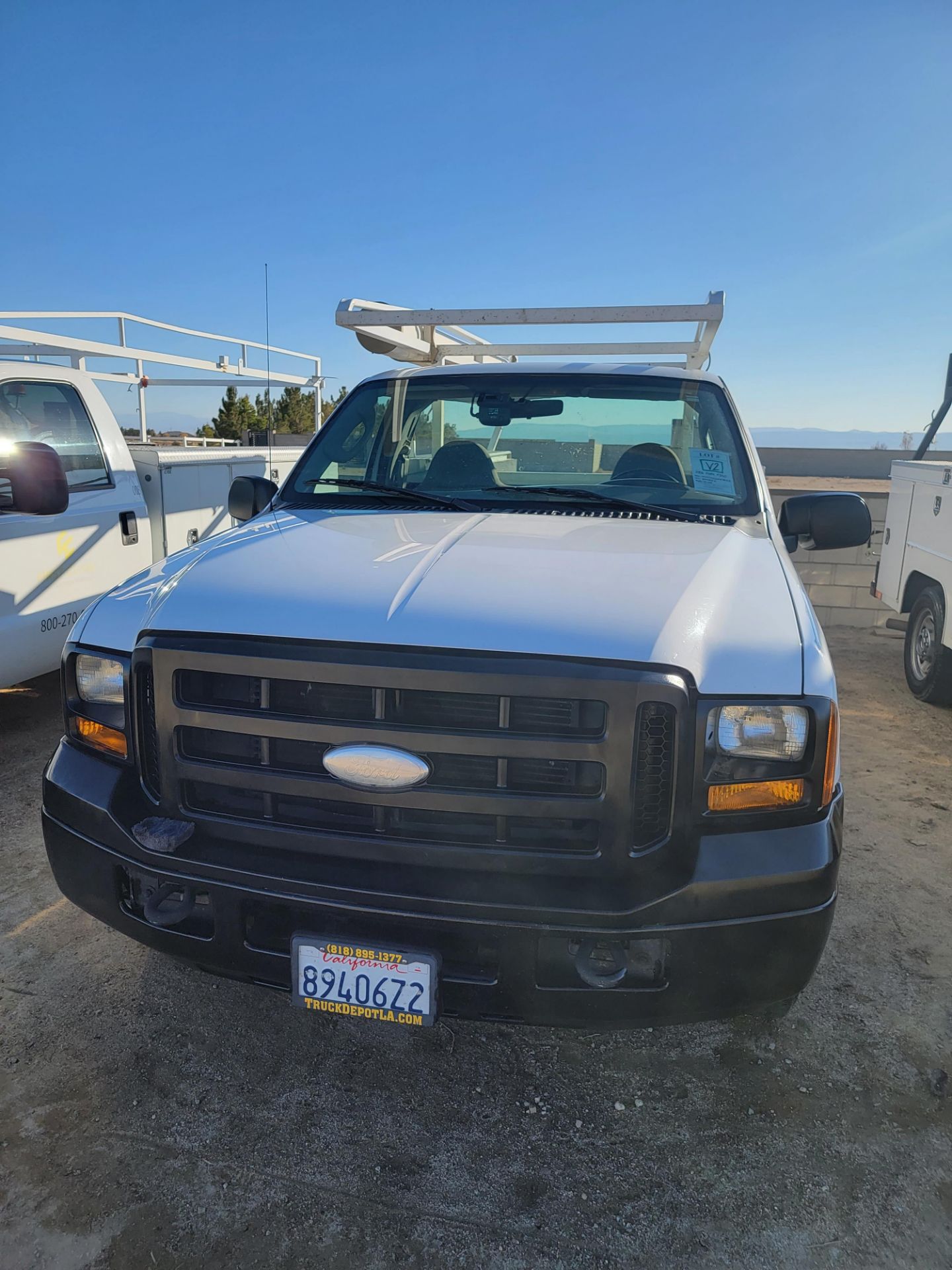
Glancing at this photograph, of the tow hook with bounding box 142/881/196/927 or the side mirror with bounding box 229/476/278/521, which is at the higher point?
the side mirror with bounding box 229/476/278/521

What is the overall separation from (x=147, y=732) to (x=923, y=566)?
18.4ft

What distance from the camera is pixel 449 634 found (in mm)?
1891

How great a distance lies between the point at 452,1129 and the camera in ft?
7.36

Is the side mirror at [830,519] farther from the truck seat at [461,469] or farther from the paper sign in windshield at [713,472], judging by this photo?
the truck seat at [461,469]

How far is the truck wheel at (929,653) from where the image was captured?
19.2 ft

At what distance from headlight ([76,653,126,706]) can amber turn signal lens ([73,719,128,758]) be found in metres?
0.06

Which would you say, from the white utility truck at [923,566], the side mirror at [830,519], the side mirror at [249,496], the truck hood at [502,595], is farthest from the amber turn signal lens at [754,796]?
the white utility truck at [923,566]

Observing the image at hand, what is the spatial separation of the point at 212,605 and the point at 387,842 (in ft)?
2.34

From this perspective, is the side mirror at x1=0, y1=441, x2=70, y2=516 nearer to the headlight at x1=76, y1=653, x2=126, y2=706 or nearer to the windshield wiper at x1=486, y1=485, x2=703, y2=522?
the headlight at x1=76, y1=653, x2=126, y2=706

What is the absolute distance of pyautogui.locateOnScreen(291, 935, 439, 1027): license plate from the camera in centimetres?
193

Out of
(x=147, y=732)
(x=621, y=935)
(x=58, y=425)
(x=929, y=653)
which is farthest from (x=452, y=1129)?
(x=929, y=653)

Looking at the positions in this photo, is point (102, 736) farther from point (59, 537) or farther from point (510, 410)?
point (59, 537)

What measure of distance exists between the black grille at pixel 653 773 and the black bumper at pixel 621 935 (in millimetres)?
117

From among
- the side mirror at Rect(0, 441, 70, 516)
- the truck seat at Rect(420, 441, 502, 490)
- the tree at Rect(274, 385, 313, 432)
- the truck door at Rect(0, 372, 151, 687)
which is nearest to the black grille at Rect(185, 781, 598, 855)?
the truck seat at Rect(420, 441, 502, 490)
